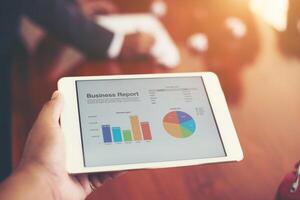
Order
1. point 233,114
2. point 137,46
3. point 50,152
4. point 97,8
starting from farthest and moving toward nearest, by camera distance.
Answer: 1. point 97,8
2. point 137,46
3. point 233,114
4. point 50,152

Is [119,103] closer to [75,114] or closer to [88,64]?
[75,114]

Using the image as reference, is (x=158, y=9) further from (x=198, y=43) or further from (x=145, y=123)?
(x=145, y=123)

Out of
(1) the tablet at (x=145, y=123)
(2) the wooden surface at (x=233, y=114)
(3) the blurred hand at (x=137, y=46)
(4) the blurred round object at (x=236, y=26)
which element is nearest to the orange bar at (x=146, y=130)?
(1) the tablet at (x=145, y=123)

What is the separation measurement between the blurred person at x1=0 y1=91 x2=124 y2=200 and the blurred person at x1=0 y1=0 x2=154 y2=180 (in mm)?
331

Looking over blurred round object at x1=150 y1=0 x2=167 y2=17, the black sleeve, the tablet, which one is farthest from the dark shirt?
the tablet

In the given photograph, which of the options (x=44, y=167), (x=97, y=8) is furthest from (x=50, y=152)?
(x=97, y=8)

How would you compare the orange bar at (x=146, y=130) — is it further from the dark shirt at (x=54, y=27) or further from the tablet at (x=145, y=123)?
the dark shirt at (x=54, y=27)

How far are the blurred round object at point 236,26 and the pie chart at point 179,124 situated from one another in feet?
1.37

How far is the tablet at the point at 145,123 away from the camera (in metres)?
0.71

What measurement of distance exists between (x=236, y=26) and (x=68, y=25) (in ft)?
1.29

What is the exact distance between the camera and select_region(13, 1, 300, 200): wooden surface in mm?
810

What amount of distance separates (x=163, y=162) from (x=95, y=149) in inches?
4.1

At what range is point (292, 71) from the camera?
1.07 meters

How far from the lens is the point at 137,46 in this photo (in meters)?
1.05
